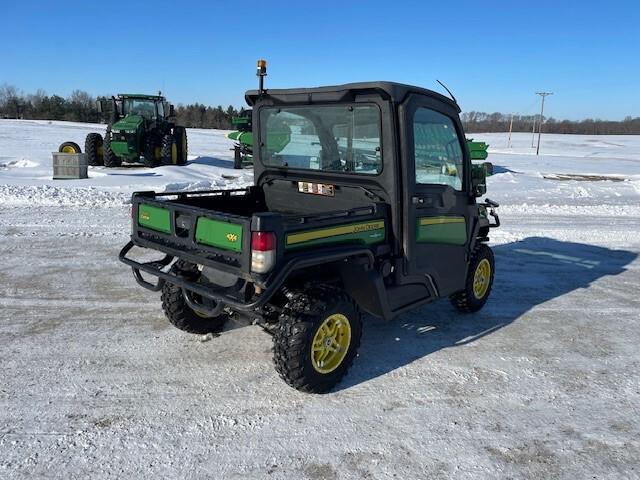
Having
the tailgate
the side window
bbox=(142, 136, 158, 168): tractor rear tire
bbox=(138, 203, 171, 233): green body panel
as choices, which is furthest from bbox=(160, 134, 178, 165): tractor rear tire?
the side window

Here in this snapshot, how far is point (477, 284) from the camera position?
18.4 ft

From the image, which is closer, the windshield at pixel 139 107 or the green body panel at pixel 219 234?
the green body panel at pixel 219 234

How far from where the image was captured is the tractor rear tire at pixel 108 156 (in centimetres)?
1775

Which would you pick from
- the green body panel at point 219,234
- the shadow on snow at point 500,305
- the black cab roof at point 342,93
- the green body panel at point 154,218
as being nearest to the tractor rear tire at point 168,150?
the shadow on snow at point 500,305

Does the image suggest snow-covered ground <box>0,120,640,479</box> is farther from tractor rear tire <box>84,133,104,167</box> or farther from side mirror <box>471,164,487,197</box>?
tractor rear tire <box>84,133,104,167</box>

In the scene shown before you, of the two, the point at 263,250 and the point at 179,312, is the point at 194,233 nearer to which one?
the point at 263,250

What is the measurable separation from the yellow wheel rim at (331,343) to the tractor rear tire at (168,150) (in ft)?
50.6

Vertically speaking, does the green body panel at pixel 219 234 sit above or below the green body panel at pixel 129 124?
below

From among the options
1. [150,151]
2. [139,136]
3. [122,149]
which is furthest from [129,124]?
[150,151]

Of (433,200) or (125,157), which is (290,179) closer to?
(433,200)

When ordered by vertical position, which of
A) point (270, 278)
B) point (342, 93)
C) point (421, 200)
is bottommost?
point (270, 278)

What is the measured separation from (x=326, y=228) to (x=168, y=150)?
1541 centimetres

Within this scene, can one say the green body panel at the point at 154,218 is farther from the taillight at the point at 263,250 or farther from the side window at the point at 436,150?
the side window at the point at 436,150

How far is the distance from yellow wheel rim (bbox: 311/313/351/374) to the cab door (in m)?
0.82
